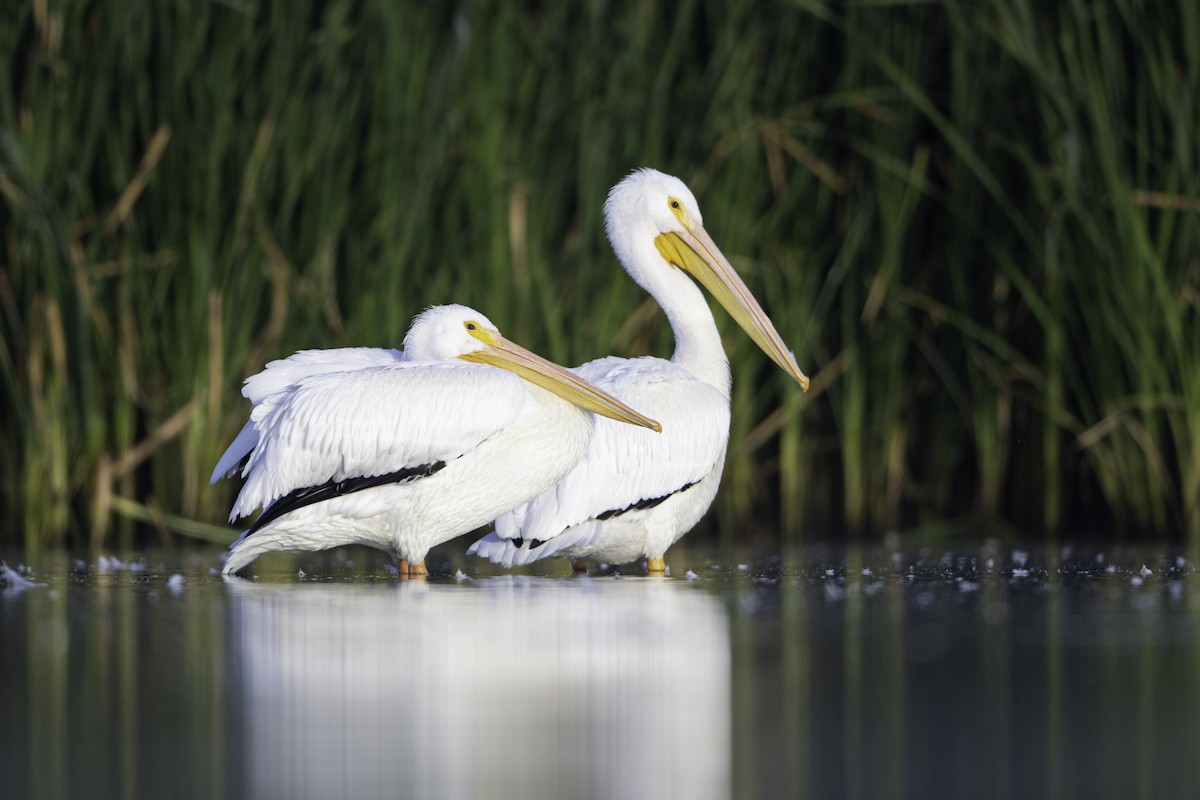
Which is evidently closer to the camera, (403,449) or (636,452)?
(403,449)

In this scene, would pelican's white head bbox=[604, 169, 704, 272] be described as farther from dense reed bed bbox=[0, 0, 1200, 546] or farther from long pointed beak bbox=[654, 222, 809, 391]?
dense reed bed bbox=[0, 0, 1200, 546]

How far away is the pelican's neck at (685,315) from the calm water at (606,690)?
5.11ft

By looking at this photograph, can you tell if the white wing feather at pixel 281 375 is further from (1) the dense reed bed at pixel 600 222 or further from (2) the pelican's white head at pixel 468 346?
(1) the dense reed bed at pixel 600 222

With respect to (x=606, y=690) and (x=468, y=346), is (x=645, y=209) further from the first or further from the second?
(x=606, y=690)

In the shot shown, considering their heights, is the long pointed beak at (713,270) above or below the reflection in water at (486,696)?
above

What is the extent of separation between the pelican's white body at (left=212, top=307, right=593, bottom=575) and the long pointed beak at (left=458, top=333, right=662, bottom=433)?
0.06m

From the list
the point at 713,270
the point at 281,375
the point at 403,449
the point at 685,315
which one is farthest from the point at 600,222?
the point at 403,449

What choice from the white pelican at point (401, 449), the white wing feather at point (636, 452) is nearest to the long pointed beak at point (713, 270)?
the white wing feather at point (636, 452)

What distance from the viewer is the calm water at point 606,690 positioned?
2750 millimetres

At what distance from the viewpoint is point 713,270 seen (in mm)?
7539

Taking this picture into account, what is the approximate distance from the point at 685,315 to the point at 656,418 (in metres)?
0.82

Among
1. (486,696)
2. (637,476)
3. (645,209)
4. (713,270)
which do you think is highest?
(645,209)

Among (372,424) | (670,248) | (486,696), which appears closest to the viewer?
(486,696)

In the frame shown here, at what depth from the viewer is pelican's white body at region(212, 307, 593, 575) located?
610 cm
